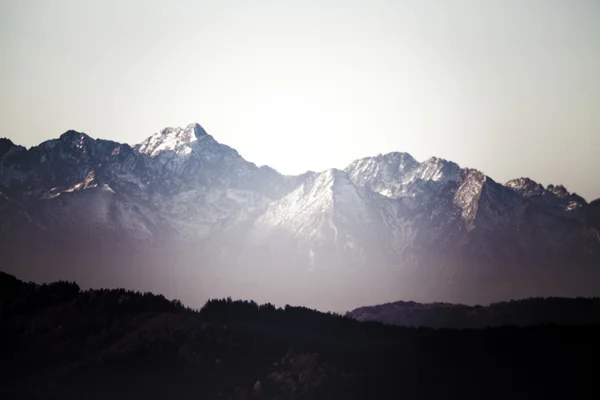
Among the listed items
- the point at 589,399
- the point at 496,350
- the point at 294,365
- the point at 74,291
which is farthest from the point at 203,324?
the point at 589,399

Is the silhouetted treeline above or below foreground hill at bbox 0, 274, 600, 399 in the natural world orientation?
above

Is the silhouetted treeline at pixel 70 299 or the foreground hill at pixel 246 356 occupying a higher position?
the silhouetted treeline at pixel 70 299

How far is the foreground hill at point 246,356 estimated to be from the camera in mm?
127188

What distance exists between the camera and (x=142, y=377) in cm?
13150

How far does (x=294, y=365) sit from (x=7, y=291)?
73.9m

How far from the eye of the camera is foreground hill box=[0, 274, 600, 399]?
5007 inches

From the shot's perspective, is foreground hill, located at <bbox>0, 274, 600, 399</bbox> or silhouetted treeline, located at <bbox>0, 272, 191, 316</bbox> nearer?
foreground hill, located at <bbox>0, 274, 600, 399</bbox>

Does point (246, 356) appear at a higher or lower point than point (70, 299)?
lower

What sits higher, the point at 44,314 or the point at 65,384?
the point at 44,314

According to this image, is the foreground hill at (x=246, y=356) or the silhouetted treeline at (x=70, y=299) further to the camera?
the silhouetted treeline at (x=70, y=299)

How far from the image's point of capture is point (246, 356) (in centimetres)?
14000

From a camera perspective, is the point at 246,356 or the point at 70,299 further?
the point at 70,299

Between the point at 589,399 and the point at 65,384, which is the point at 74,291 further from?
the point at 589,399

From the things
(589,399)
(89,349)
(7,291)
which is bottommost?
(589,399)
